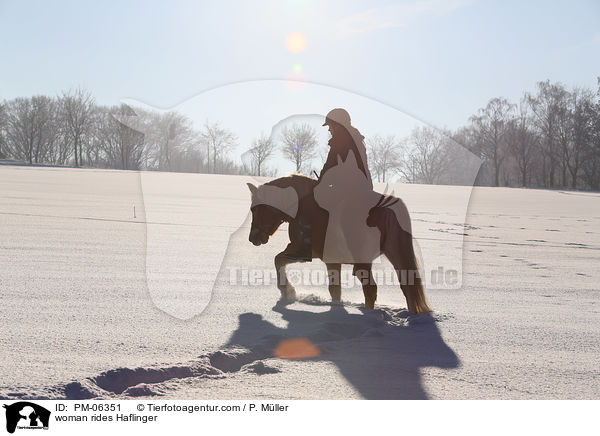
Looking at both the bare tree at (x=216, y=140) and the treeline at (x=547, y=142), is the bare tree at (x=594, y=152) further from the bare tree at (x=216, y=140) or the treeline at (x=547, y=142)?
the bare tree at (x=216, y=140)

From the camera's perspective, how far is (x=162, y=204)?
18141 mm

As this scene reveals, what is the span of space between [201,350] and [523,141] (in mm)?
62457

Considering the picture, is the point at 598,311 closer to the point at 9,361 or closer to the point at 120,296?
the point at 120,296

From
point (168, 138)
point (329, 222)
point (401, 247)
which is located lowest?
point (401, 247)

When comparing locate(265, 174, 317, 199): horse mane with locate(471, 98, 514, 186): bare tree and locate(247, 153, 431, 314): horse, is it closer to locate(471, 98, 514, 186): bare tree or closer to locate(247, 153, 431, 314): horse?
locate(247, 153, 431, 314): horse

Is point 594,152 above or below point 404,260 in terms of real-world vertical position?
above

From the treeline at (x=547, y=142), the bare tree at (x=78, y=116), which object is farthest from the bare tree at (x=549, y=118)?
the bare tree at (x=78, y=116)

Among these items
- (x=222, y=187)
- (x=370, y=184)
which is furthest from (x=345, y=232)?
(x=222, y=187)

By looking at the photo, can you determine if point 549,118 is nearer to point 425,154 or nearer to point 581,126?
point 581,126

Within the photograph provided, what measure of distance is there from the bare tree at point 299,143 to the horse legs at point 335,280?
3.45 feet

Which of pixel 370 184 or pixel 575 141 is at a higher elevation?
pixel 575 141
